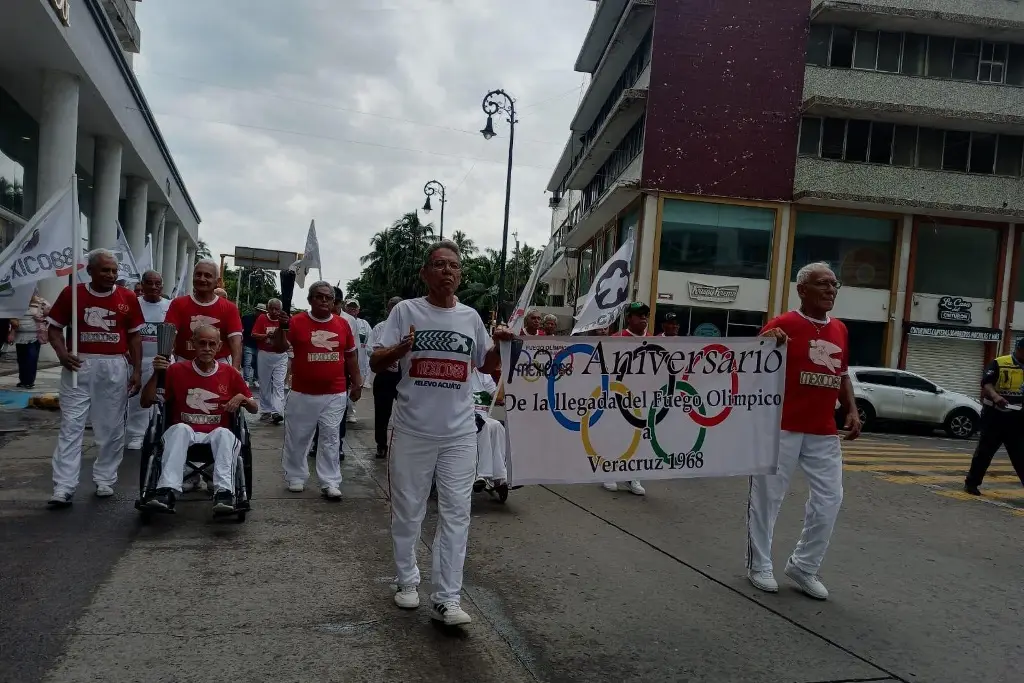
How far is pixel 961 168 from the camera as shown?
28.7 meters

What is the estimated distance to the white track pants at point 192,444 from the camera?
6059 millimetres

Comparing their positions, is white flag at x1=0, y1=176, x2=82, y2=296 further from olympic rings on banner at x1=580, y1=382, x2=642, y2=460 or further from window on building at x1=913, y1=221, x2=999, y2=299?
window on building at x1=913, y1=221, x2=999, y2=299

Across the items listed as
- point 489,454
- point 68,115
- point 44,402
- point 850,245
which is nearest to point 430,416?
point 489,454

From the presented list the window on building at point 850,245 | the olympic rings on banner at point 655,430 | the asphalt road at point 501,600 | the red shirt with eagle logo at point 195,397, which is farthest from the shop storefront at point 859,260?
the red shirt with eagle logo at point 195,397

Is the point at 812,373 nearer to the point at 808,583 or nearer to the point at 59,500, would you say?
the point at 808,583

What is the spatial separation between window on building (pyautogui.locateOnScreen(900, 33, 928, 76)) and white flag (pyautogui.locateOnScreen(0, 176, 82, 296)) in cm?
2795

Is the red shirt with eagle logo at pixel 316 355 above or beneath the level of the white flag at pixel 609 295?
beneath

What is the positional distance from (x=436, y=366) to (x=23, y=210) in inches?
805

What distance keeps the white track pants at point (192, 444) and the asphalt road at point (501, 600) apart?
0.36m

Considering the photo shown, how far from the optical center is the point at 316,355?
7531 mm

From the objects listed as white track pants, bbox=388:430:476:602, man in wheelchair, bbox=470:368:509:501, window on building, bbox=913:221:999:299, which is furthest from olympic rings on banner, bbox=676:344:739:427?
window on building, bbox=913:221:999:299

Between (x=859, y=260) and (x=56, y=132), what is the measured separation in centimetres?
2455

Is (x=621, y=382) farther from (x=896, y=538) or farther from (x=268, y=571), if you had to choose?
(x=896, y=538)

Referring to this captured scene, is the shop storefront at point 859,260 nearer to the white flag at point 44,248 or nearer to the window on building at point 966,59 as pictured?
the window on building at point 966,59
